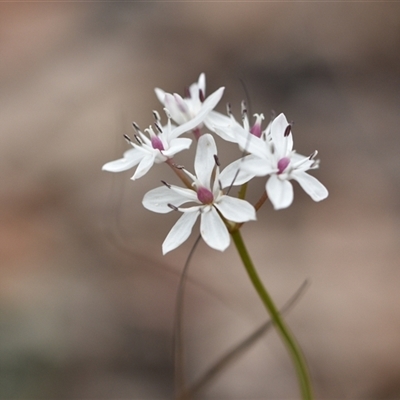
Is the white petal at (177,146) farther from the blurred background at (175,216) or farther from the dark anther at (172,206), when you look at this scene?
the blurred background at (175,216)

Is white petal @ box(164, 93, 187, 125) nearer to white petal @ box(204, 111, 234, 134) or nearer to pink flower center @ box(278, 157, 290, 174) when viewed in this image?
white petal @ box(204, 111, 234, 134)

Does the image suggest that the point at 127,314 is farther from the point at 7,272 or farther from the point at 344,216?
the point at 344,216

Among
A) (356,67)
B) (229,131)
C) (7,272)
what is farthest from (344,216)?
(229,131)

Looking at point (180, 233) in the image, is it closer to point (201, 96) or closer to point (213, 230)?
point (213, 230)

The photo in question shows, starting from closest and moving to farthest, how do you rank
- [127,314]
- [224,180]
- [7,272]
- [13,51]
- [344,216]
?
1. [224,180]
2. [127,314]
3. [7,272]
4. [344,216]
5. [13,51]

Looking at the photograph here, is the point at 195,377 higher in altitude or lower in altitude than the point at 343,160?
lower

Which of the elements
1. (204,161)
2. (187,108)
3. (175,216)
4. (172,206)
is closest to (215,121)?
(187,108)
